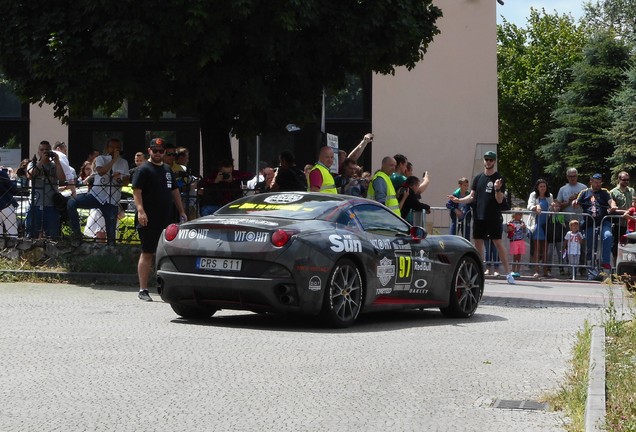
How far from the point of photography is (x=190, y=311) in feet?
39.8

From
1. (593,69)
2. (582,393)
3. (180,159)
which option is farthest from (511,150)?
(582,393)

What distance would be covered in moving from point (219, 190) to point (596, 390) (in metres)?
11.1

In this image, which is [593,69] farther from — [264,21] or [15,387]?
[15,387]

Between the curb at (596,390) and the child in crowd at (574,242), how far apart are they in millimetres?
11190

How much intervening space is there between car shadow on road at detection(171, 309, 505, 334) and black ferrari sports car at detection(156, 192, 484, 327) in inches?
6.9

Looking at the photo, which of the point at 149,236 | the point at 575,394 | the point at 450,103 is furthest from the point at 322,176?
the point at 450,103

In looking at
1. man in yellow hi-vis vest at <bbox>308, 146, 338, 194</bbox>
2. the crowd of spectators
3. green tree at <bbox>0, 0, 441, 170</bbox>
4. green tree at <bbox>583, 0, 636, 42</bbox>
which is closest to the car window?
man in yellow hi-vis vest at <bbox>308, 146, 338, 194</bbox>

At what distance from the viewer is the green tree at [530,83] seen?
245 ft

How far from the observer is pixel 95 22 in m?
17.0

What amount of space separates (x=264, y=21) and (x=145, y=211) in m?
4.31

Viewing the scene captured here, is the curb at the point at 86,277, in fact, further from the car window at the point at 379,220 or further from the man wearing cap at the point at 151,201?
the car window at the point at 379,220

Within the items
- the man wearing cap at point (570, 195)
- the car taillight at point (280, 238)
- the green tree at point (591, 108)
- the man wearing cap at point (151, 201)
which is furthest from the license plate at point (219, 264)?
the green tree at point (591, 108)

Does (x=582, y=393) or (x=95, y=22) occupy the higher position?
(x=95, y=22)

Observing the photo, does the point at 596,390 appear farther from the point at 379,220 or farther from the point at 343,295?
the point at 379,220
